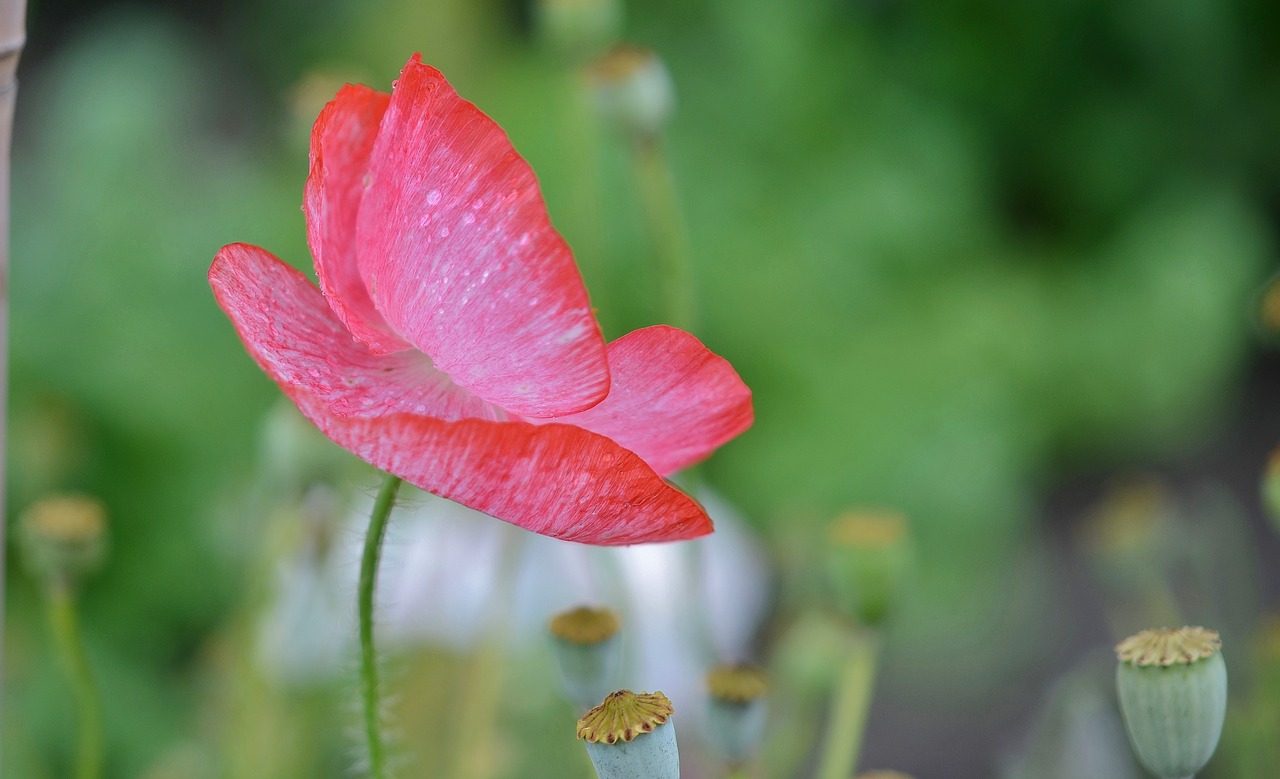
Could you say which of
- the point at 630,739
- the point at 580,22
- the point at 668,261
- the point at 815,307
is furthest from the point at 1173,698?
the point at 815,307

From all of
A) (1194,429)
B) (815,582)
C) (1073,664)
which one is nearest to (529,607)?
(815,582)

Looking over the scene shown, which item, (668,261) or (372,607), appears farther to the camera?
(668,261)

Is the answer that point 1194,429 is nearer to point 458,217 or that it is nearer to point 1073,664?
point 1073,664

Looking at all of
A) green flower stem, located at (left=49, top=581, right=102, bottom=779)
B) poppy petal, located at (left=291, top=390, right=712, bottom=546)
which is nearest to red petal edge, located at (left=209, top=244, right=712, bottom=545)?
poppy petal, located at (left=291, top=390, right=712, bottom=546)

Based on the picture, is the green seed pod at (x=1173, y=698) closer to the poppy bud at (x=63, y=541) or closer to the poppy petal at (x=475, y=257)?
the poppy petal at (x=475, y=257)

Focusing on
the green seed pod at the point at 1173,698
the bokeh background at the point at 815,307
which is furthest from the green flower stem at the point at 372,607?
the bokeh background at the point at 815,307

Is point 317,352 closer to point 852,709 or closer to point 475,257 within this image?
point 475,257
